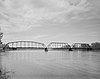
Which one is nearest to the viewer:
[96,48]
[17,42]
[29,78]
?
[29,78]

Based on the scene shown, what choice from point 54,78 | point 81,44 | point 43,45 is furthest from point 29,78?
point 81,44

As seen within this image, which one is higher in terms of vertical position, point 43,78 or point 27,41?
point 27,41

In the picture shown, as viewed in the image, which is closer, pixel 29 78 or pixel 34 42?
pixel 29 78

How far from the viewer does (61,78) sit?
1731cm

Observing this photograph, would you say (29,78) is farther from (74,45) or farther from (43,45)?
(74,45)

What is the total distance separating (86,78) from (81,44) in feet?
614

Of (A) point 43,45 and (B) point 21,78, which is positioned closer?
(B) point 21,78

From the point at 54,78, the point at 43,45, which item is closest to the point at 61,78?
the point at 54,78

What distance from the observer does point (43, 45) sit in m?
161

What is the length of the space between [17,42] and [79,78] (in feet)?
545

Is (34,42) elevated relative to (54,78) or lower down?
elevated

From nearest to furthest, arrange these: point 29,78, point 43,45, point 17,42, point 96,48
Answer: point 29,78 < point 43,45 < point 17,42 < point 96,48

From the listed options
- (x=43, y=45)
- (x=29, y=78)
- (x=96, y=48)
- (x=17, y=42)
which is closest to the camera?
(x=29, y=78)

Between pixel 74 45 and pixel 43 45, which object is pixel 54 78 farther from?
pixel 74 45
